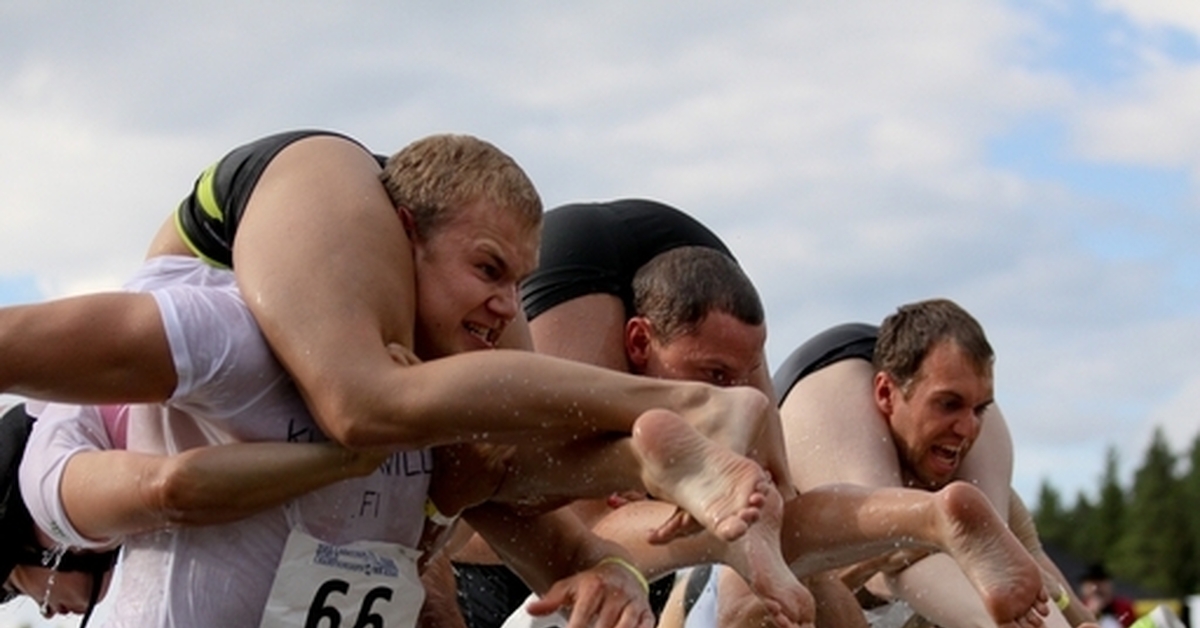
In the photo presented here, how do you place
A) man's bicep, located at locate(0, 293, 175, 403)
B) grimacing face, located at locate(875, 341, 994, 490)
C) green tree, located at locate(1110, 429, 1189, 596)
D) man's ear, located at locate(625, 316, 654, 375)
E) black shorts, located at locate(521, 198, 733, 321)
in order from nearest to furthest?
man's bicep, located at locate(0, 293, 175, 403) < man's ear, located at locate(625, 316, 654, 375) < black shorts, located at locate(521, 198, 733, 321) < grimacing face, located at locate(875, 341, 994, 490) < green tree, located at locate(1110, 429, 1189, 596)

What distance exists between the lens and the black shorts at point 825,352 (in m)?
7.16

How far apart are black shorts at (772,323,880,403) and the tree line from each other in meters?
52.6

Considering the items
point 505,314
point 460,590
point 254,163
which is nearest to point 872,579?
point 460,590

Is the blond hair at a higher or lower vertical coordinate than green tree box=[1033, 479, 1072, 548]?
higher

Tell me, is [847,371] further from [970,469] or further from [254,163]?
[254,163]

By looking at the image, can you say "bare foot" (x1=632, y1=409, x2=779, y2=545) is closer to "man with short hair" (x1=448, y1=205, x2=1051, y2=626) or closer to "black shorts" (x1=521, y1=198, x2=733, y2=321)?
"man with short hair" (x1=448, y1=205, x2=1051, y2=626)

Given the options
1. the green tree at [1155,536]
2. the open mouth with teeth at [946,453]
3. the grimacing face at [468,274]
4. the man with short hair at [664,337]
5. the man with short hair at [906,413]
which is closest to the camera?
the grimacing face at [468,274]

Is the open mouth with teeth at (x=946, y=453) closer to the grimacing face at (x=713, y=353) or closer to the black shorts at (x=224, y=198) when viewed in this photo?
the grimacing face at (x=713, y=353)

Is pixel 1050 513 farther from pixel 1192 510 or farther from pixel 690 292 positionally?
pixel 690 292

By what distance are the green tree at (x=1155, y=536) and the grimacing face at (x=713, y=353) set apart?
2272 inches

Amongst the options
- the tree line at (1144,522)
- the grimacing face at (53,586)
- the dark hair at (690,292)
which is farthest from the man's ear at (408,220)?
the tree line at (1144,522)

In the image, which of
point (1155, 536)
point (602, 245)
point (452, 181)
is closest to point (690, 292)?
point (602, 245)

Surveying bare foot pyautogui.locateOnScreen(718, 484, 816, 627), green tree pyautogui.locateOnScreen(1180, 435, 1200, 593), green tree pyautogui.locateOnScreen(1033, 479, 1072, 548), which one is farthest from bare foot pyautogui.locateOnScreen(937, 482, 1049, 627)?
green tree pyautogui.locateOnScreen(1033, 479, 1072, 548)

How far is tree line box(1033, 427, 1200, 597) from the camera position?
64.0 metres
